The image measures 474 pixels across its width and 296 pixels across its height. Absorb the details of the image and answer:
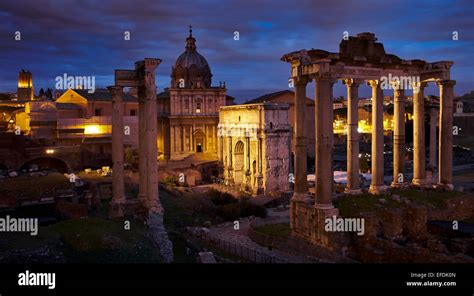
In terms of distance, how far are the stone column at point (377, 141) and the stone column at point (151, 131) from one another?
10152 mm

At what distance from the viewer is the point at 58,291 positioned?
12.4m

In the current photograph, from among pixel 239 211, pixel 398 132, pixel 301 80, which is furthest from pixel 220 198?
pixel 301 80

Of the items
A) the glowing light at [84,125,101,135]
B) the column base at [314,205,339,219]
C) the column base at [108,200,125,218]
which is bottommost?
the column base at [108,200,125,218]

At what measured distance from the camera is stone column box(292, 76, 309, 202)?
20.2 metres

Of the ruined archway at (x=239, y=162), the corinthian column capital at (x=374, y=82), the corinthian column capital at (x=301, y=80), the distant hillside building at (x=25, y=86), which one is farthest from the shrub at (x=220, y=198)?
the distant hillside building at (x=25, y=86)

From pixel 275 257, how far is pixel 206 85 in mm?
42922

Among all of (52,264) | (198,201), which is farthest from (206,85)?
(52,264)

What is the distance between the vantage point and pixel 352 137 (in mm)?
22188

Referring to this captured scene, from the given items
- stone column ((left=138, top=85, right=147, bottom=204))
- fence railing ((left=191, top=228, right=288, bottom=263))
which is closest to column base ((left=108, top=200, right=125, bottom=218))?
stone column ((left=138, top=85, right=147, bottom=204))

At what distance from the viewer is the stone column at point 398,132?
23.8m

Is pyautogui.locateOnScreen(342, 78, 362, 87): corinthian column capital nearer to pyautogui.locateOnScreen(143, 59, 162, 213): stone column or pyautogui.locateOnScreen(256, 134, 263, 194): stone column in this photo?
pyautogui.locateOnScreen(143, 59, 162, 213): stone column

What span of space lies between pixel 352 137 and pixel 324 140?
395cm

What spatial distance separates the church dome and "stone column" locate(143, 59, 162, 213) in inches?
1410

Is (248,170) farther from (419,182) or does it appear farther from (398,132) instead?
(398,132)
